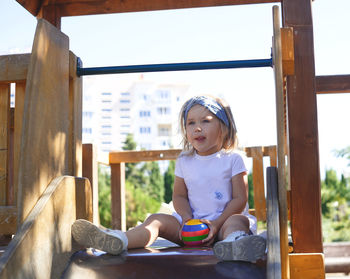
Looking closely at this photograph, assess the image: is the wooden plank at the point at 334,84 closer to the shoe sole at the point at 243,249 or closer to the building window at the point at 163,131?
the shoe sole at the point at 243,249

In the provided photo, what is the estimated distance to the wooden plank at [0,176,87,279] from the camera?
1.80 m

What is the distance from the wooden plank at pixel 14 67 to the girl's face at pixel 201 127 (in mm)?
1058

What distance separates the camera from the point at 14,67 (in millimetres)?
2324

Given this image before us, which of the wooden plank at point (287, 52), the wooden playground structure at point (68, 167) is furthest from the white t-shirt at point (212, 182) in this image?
the wooden plank at point (287, 52)

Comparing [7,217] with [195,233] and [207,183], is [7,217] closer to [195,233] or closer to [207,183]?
[195,233]

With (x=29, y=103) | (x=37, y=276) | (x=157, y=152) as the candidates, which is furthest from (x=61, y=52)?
(x=157, y=152)

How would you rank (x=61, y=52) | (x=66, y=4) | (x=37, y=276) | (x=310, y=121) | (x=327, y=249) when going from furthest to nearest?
(x=327, y=249)
(x=66, y=4)
(x=310, y=121)
(x=61, y=52)
(x=37, y=276)

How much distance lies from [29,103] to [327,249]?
4570 mm

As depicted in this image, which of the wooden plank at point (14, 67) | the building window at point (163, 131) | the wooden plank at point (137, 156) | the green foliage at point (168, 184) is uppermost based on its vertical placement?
the building window at point (163, 131)

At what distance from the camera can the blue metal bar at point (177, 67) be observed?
266cm

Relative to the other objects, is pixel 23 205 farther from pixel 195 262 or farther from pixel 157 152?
pixel 157 152

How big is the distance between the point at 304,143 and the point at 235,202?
1.73 ft

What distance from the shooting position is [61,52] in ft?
7.79

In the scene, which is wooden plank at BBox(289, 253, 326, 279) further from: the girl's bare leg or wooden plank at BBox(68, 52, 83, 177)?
wooden plank at BBox(68, 52, 83, 177)
